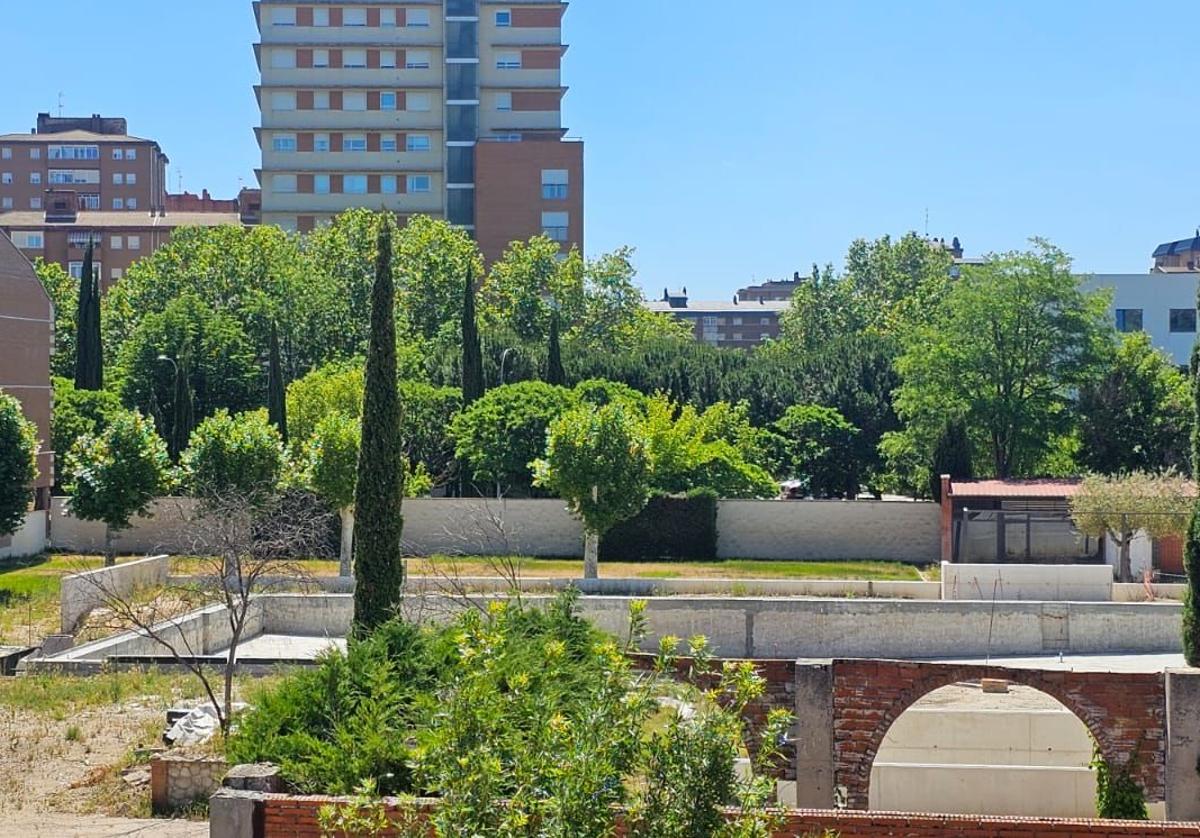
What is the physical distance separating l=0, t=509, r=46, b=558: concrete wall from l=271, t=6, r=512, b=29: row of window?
62.8 m

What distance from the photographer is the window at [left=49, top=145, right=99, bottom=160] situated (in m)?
136

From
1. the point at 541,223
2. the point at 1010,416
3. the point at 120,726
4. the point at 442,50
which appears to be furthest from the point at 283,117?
the point at 120,726

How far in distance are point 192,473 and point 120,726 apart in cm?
1884

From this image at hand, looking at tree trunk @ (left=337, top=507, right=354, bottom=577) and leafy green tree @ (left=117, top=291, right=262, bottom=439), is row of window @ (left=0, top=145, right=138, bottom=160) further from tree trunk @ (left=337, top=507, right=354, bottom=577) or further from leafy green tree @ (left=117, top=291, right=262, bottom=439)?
tree trunk @ (left=337, top=507, right=354, bottom=577)

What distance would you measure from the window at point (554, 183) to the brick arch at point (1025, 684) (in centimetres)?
8087

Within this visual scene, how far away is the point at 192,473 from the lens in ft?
132

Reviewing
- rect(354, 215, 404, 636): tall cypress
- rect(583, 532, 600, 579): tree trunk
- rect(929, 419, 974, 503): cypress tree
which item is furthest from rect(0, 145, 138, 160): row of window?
rect(354, 215, 404, 636): tall cypress

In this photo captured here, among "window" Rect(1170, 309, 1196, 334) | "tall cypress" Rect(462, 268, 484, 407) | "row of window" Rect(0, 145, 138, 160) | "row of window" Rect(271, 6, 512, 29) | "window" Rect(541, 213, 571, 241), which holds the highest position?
"row of window" Rect(271, 6, 512, 29)

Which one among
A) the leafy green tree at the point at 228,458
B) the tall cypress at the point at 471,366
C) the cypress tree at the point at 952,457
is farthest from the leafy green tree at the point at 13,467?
the cypress tree at the point at 952,457

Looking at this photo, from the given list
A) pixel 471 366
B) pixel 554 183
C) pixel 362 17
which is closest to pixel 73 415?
pixel 471 366

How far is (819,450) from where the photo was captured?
5788cm

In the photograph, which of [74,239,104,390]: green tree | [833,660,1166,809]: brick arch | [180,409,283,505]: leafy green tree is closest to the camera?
[833,660,1166,809]: brick arch

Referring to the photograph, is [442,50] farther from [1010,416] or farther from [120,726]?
[120,726]

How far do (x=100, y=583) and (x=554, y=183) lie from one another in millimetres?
70493
